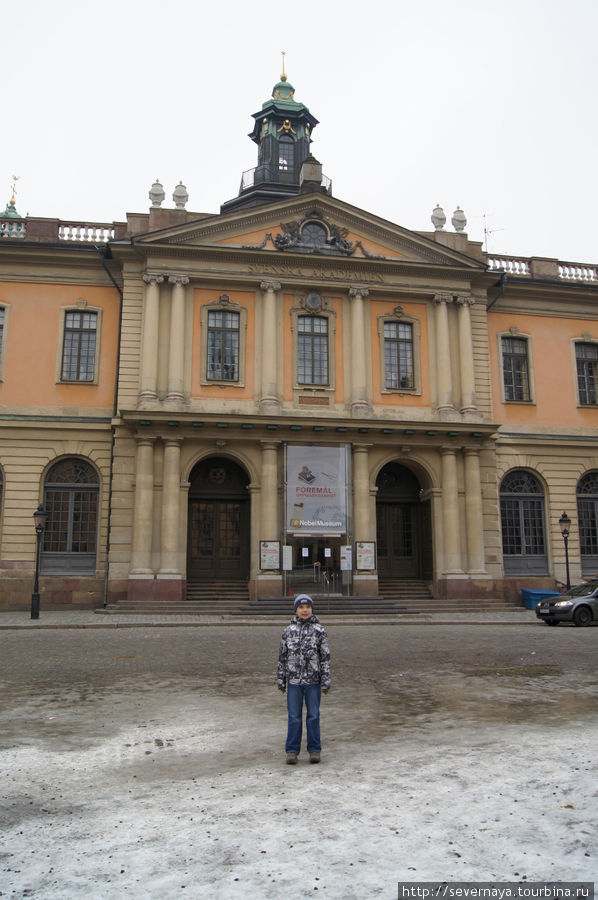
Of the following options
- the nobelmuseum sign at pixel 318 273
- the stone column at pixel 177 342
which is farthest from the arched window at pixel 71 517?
the nobelmuseum sign at pixel 318 273

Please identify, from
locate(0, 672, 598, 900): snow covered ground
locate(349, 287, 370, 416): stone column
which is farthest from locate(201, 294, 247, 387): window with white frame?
locate(0, 672, 598, 900): snow covered ground

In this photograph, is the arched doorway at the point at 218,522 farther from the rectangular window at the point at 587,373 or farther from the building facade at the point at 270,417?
the rectangular window at the point at 587,373

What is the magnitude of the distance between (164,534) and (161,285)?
8.92 metres

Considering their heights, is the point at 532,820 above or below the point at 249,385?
below

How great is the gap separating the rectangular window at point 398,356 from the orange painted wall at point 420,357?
337mm

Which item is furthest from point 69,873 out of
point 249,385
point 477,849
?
point 249,385

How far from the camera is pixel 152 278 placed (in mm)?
26078

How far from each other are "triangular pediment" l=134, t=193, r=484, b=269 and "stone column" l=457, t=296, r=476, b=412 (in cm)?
149

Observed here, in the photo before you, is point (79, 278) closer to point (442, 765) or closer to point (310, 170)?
point (310, 170)

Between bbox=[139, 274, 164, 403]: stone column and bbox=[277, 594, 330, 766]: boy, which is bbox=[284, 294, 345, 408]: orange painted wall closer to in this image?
bbox=[139, 274, 164, 403]: stone column

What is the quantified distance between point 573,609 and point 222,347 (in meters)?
14.5

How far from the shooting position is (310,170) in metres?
28.6

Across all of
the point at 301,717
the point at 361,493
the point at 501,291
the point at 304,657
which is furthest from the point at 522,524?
the point at 301,717

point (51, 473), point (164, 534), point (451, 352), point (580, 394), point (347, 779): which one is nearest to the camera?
point (347, 779)
